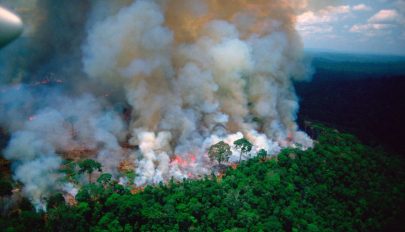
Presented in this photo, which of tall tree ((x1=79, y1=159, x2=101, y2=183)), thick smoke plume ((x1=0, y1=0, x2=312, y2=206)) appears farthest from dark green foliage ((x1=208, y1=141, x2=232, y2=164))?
tall tree ((x1=79, y1=159, x2=101, y2=183))

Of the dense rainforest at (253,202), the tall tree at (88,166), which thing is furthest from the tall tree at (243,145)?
the tall tree at (88,166)

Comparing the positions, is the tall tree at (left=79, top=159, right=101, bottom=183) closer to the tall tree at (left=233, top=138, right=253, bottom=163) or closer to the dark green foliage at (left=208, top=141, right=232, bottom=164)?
the dark green foliage at (left=208, top=141, right=232, bottom=164)

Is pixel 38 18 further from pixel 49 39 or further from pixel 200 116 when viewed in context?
pixel 200 116

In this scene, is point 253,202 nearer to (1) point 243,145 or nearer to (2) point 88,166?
(1) point 243,145

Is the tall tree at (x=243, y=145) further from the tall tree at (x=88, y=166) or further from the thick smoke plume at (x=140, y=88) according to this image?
the tall tree at (x=88, y=166)

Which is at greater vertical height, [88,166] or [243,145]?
[243,145]

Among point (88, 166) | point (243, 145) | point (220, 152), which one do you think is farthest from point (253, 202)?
point (88, 166)

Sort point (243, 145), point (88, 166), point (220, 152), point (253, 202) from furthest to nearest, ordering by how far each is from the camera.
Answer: point (243, 145) → point (220, 152) → point (88, 166) → point (253, 202)

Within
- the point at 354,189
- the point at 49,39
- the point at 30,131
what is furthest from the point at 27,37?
the point at 354,189
